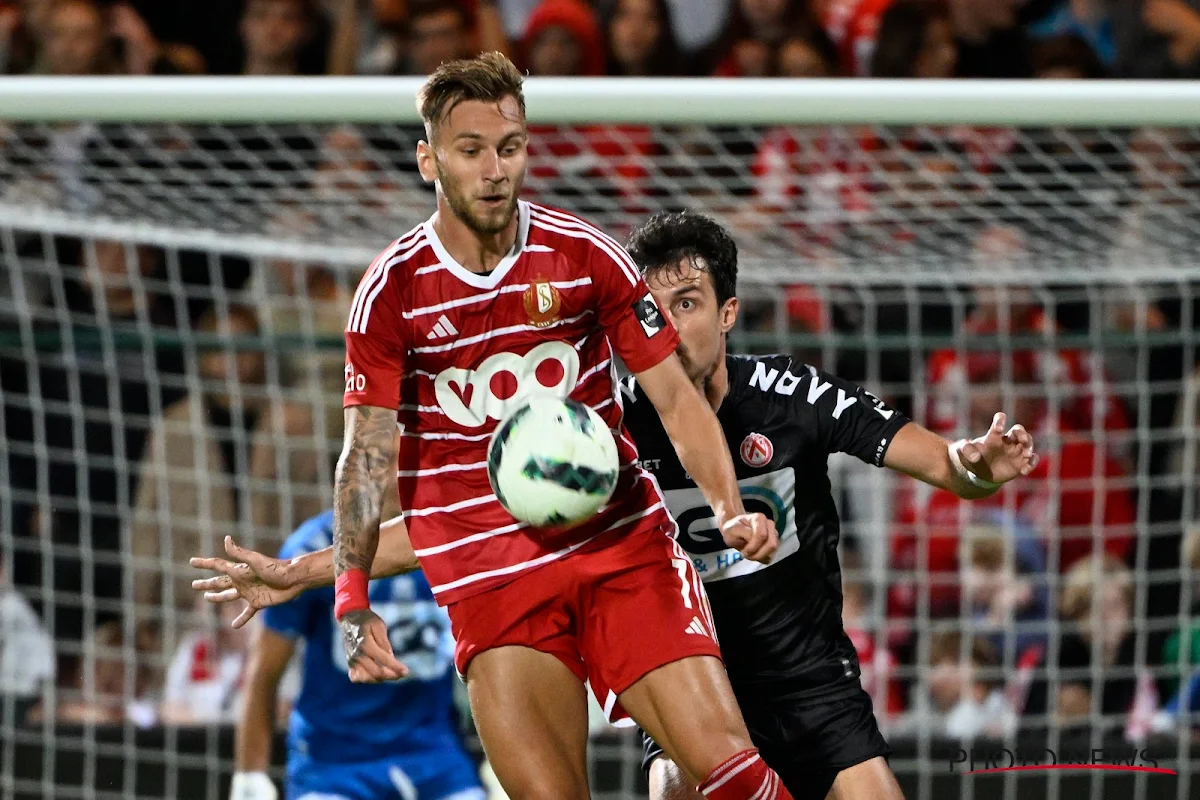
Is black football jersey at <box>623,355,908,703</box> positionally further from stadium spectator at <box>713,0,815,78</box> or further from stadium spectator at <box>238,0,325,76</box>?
stadium spectator at <box>238,0,325,76</box>

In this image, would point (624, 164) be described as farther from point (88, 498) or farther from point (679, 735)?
point (679, 735)

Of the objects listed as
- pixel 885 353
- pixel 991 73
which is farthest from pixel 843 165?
pixel 991 73

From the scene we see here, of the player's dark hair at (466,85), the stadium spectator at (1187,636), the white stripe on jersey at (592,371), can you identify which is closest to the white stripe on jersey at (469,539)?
the white stripe on jersey at (592,371)

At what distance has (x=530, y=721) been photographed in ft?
11.7

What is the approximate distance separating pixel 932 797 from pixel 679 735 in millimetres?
2971

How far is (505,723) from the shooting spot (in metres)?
3.58

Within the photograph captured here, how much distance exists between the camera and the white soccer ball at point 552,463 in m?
3.39

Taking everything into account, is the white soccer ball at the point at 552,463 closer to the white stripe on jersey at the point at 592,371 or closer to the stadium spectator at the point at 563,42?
the white stripe on jersey at the point at 592,371

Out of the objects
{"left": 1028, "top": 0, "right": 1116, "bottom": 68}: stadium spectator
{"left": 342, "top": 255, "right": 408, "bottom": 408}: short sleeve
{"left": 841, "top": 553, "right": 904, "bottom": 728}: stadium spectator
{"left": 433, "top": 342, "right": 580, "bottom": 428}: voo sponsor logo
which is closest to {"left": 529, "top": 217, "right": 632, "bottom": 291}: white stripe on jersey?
{"left": 433, "top": 342, "right": 580, "bottom": 428}: voo sponsor logo

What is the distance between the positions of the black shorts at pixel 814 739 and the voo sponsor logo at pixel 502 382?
3.40 ft

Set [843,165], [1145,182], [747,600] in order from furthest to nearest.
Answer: [843,165] < [1145,182] < [747,600]

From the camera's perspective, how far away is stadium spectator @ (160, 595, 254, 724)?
679cm

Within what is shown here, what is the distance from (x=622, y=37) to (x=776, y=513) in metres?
4.40

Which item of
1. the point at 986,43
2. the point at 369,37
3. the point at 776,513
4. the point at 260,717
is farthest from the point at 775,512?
the point at 369,37
